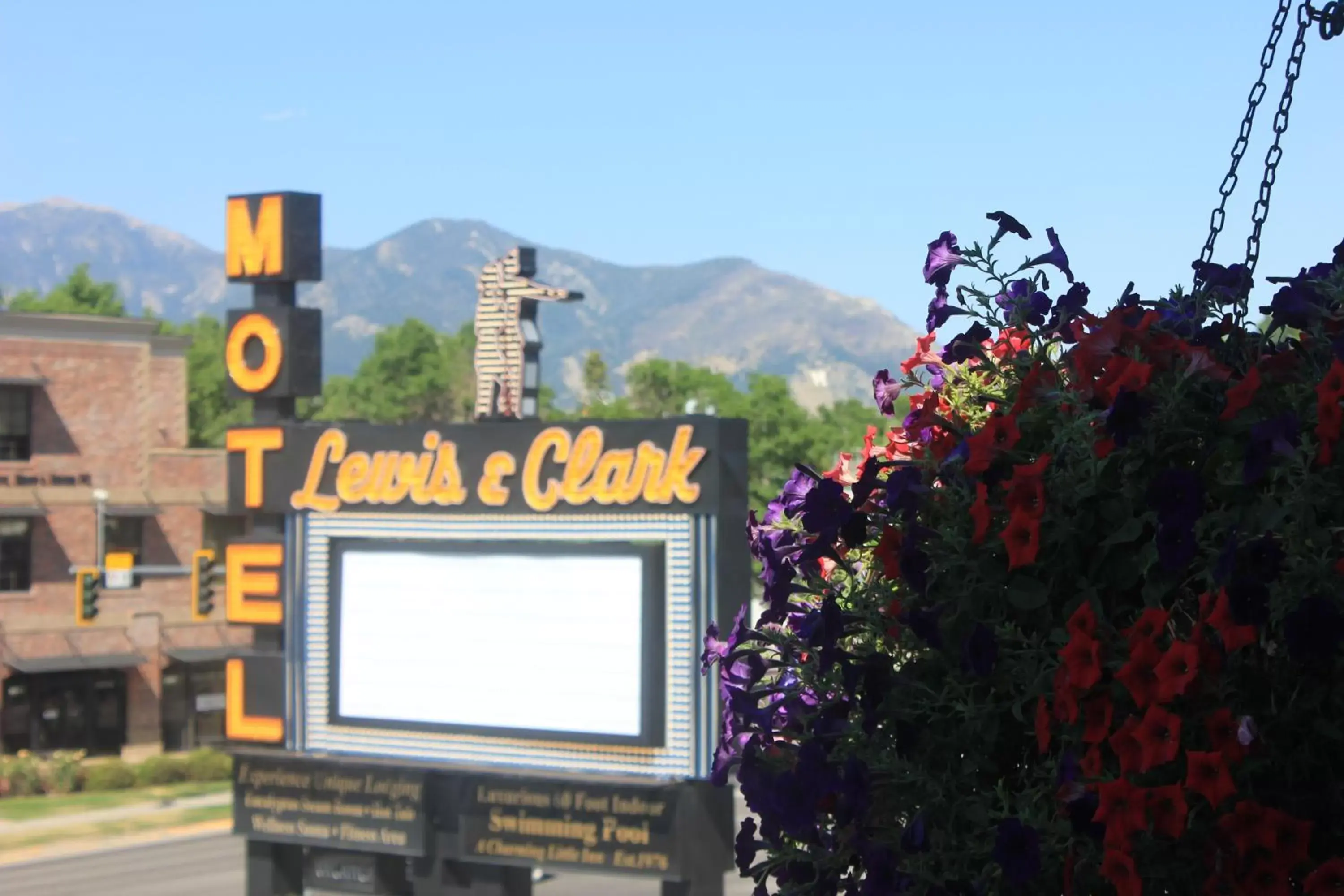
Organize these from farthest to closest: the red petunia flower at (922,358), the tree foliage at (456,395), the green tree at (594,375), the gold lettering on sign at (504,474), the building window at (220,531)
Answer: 1. the green tree at (594,375)
2. the tree foliage at (456,395)
3. the building window at (220,531)
4. the gold lettering on sign at (504,474)
5. the red petunia flower at (922,358)

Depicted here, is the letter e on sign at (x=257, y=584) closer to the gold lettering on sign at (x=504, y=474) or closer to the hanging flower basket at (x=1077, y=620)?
the gold lettering on sign at (x=504, y=474)

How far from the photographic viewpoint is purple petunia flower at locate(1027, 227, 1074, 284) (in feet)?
14.5

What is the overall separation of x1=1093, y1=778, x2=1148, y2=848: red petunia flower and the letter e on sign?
24.0 meters

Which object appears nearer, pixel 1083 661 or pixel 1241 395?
pixel 1083 661

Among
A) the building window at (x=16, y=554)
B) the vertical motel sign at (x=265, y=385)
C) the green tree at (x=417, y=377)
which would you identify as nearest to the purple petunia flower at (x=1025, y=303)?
the vertical motel sign at (x=265, y=385)

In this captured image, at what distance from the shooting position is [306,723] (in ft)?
86.1

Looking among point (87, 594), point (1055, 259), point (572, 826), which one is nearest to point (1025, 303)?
point (1055, 259)

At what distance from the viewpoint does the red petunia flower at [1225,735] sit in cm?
350

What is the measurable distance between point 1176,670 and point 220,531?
55970 mm

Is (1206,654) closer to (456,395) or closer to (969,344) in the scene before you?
(969,344)

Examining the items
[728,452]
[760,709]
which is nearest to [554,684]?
[728,452]

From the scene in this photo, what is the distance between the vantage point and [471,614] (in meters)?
24.5

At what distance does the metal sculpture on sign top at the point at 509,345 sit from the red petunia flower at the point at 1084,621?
24000mm

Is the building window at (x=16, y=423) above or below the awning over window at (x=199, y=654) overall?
above
